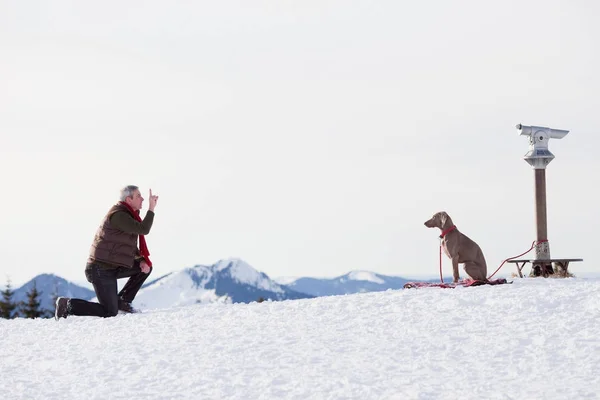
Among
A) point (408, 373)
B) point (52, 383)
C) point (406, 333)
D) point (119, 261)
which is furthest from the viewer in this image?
point (119, 261)

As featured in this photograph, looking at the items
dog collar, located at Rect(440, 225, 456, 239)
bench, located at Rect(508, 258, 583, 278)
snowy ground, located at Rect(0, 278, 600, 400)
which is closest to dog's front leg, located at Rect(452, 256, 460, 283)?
dog collar, located at Rect(440, 225, 456, 239)

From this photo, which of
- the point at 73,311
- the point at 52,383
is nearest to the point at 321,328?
the point at 52,383

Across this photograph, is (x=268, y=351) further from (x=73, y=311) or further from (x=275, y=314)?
(x=73, y=311)

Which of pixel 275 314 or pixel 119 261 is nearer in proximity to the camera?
pixel 275 314

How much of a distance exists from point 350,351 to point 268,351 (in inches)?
33.1

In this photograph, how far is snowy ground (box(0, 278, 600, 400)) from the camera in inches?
265

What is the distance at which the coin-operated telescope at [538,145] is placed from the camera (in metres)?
16.0

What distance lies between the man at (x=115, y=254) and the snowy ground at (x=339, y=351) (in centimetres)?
56

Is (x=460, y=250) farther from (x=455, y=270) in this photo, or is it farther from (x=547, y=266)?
(x=547, y=266)

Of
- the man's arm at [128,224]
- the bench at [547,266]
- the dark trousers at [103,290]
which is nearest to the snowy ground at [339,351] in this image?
the dark trousers at [103,290]

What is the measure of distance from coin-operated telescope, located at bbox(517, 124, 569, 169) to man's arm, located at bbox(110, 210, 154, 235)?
851cm

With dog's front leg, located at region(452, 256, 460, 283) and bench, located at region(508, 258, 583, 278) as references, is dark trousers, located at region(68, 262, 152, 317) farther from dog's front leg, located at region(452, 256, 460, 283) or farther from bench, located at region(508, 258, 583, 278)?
bench, located at region(508, 258, 583, 278)

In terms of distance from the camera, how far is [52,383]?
7781 mm

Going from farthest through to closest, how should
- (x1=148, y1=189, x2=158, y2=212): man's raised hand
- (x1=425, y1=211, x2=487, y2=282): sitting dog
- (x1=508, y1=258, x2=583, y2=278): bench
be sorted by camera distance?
(x1=508, y1=258, x2=583, y2=278): bench → (x1=425, y1=211, x2=487, y2=282): sitting dog → (x1=148, y1=189, x2=158, y2=212): man's raised hand
